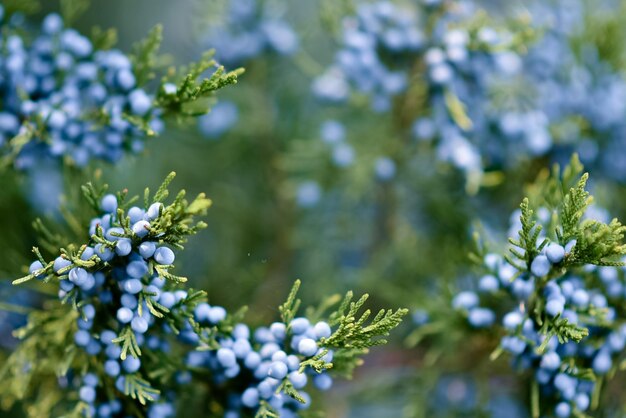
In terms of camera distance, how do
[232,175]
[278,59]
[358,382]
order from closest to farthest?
[358,382]
[278,59]
[232,175]

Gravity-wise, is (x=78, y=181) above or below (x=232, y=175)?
below

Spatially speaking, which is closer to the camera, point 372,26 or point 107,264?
point 107,264

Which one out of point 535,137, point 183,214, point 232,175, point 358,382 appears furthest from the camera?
point 232,175

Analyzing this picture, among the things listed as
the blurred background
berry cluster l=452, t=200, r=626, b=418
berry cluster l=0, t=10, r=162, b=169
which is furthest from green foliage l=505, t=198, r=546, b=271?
berry cluster l=0, t=10, r=162, b=169

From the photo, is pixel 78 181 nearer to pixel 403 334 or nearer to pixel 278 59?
pixel 278 59

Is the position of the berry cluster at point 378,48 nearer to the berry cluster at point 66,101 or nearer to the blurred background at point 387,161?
the blurred background at point 387,161

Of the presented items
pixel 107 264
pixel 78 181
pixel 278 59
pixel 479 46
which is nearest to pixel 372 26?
pixel 479 46

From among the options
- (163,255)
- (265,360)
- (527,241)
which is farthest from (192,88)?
Result: (527,241)

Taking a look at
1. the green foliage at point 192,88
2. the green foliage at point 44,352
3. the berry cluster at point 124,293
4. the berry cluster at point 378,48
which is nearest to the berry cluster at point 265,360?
the berry cluster at point 124,293

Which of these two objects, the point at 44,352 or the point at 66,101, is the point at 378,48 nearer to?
the point at 66,101
